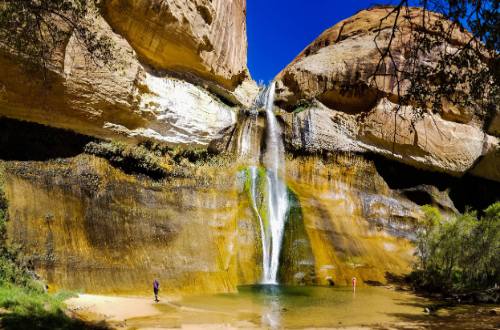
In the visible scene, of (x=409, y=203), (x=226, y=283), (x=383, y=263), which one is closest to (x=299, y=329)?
(x=226, y=283)

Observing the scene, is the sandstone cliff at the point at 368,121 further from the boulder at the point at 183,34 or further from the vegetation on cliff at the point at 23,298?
the vegetation on cliff at the point at 23,298

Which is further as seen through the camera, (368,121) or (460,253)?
(368,121)

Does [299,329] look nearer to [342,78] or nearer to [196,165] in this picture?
[196,165]

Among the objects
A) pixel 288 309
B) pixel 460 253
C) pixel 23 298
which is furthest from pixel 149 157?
pixel 460 253

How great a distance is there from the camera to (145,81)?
78.4 feet

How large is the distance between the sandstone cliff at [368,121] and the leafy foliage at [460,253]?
744 cm

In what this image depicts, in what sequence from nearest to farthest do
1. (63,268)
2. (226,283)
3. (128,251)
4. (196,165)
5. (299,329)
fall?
(299,329), (63,268), (128,251), (226,283), (196,165)

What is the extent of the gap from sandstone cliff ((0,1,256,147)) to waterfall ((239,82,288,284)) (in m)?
2.58

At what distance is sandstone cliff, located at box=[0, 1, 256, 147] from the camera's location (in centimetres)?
1945

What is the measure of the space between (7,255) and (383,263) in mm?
20558

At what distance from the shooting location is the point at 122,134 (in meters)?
23.1

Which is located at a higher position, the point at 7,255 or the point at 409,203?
the point at 409,203

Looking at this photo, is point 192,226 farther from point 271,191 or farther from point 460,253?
point 460,253

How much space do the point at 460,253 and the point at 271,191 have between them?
11221mm
